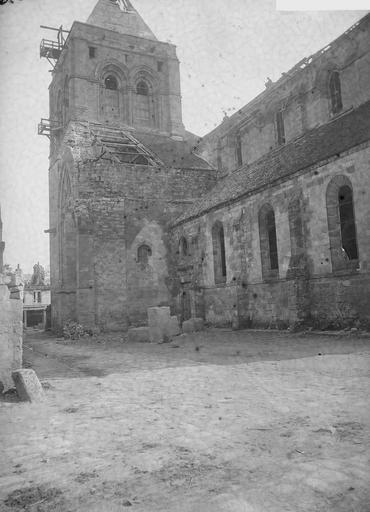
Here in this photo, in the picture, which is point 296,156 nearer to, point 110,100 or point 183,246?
point 183,246

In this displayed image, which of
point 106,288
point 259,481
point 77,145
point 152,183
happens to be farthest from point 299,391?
point 77,145

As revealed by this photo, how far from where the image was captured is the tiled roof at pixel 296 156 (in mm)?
13164

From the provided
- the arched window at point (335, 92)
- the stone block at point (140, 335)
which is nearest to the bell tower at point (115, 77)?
the arched window at point (335, 92)

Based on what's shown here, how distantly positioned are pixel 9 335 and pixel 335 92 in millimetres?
18410

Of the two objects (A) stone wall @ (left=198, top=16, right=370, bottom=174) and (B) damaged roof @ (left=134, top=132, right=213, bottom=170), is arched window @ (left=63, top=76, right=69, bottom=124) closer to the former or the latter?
(B) damaged roof @ (left=134, top=132, right=213, bottom=170)

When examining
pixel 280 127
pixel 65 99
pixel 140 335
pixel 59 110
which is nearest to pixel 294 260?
pixel 140 335

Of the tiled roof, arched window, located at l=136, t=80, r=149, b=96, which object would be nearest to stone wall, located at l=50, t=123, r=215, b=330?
the tiled roof

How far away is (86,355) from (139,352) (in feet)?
5.10

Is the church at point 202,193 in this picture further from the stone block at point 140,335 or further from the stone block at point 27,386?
the stone block at point 27,386

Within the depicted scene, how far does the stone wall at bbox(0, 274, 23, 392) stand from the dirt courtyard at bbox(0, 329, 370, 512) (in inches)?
18.8

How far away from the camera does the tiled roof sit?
43.2 feet

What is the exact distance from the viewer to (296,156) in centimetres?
1555

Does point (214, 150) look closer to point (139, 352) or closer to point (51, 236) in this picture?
point (51, 236)

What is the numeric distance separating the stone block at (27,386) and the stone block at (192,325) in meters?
11.1
